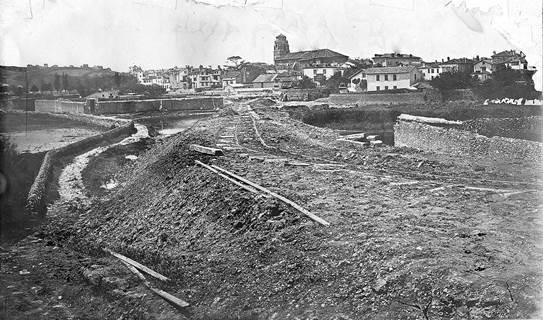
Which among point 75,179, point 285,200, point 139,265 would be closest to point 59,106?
point 75,179

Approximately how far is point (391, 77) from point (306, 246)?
148 ft

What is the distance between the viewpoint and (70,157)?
2402 cm

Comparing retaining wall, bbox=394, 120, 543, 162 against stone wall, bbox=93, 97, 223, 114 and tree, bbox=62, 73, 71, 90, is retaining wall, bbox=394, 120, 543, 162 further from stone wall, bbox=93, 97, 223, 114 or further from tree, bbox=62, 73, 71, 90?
tree, bbox=62, 73, 71, 90

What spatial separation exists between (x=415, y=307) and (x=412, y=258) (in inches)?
44.1

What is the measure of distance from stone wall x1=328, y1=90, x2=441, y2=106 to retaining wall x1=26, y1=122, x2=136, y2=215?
20.0m

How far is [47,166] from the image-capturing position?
19.1m

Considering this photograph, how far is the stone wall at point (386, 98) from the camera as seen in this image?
131ft

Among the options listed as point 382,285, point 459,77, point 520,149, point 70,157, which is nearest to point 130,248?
point 382,285

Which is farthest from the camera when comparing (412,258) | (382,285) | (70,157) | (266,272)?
(70,157)

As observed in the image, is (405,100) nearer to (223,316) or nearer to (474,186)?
(474,186)

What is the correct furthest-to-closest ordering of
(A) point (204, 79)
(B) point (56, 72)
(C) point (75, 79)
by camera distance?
(A) point (204, 79) < (C) point (75, 79) < (B) point (56, 72)

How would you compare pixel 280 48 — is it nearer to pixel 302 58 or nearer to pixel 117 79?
pixel 302 58

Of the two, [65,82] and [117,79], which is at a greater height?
[117,79]

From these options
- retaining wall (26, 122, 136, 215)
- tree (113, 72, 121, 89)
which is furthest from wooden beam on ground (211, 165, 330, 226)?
tree (113, 72, 121, 89)
